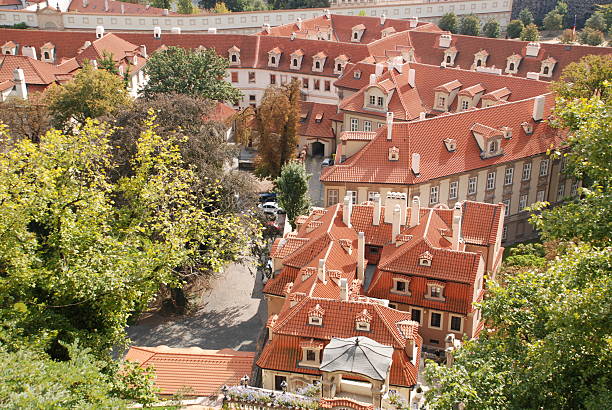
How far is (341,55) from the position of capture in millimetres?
69062

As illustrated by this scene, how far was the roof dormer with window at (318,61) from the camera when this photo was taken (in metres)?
70.0

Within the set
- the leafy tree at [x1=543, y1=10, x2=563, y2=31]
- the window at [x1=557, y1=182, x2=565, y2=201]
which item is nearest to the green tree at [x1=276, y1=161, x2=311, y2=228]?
the window at [x1=557, y1=182, x2=565, y2=201]

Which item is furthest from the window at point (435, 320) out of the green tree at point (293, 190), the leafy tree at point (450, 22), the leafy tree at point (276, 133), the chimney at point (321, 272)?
the leafy tree at point (450, 22)

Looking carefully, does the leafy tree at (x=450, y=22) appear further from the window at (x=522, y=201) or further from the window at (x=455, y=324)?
the window at (x=455, y=324)

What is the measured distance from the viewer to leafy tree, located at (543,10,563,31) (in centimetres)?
11688

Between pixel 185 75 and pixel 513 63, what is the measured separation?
30170mm

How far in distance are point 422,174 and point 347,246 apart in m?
11.6

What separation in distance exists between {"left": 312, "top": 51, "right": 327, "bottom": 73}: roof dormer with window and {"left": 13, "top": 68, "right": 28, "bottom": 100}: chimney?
2683cm

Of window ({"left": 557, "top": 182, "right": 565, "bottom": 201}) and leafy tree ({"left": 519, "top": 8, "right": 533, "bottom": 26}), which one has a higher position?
leafy tree ({"left": 519, "top": 8, "right": 533, "bottom": 26})

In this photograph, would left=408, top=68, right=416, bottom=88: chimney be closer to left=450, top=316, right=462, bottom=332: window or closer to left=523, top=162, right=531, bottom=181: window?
left=523, top=162, right=531, bottom=181: window

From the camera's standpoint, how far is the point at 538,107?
160 feet

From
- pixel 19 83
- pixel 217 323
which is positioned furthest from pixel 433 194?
pixel 19 83

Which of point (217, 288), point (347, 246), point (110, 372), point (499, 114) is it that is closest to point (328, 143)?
point (499, 114)

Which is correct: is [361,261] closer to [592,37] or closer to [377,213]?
[377,213]
